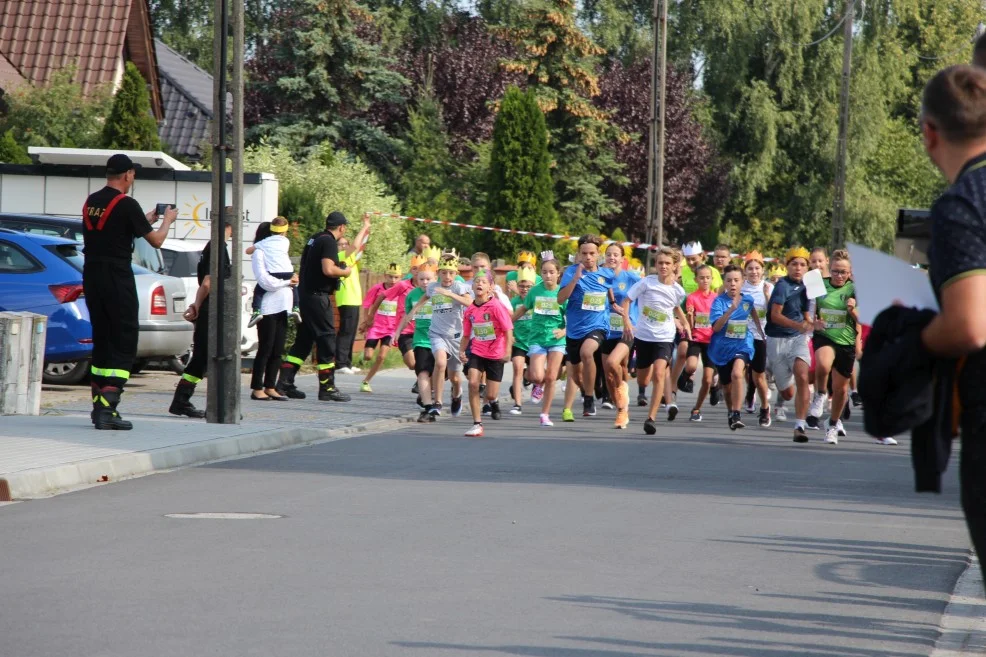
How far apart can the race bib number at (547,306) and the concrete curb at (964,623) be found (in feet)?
31.4

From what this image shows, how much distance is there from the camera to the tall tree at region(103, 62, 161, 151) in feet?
110

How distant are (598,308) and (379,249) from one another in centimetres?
1370

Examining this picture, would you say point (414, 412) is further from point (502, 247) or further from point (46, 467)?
point (502, 247)

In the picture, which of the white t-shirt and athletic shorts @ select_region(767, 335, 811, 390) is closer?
athletic shorts @ select_region(767, 335, 811, 390)

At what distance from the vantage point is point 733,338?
57.9ft

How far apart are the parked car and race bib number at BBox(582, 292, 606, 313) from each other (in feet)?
14.9

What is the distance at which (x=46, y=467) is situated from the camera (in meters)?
10.5

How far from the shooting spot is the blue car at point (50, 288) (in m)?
17.1

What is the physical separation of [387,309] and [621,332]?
3.11 m

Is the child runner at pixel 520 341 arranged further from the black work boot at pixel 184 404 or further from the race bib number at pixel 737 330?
the black work boot at pixel 184 404

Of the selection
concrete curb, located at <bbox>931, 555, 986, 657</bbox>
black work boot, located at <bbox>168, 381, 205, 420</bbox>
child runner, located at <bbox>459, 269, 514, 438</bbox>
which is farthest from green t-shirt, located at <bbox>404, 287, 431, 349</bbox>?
concrete curb, located at <bbox>931, 555, 986, 657</bbox>

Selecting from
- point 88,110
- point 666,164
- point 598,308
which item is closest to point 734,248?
point 666,164

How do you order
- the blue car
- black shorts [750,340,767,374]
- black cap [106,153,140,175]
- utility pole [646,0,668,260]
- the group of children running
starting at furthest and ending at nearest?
1. utility pole [646,0,668,260]
2. black shorts [750,340,767,374]
3. the blue car
4. the group of children running
5. black cap [106,153,140,175]

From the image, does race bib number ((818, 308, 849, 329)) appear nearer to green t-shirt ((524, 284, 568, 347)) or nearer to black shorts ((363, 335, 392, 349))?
green t-shirt ((524, 284, 568, 347))
